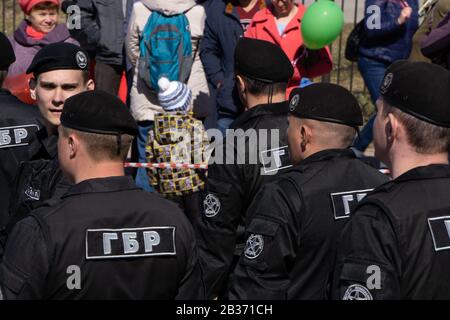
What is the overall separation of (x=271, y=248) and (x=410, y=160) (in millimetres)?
856

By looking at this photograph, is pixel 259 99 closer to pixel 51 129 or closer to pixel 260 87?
pixel 260 87

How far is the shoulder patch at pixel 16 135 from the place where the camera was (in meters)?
5.27

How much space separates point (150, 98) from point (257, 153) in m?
3.38

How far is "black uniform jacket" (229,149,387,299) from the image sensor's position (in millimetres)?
4145

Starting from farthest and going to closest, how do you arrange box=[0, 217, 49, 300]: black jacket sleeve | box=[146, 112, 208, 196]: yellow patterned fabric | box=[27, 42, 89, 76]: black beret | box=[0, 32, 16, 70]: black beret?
box=[146, 112, 208, 196]: yellow patterned fabric
box=[0, 32, 16, 70]: black beret
box=[27, 42, 89, 76]: black beret
box=[0, 217, 49, 300]: black jacket sleeve

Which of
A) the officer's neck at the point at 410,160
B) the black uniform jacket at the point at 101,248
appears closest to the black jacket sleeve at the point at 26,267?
the black uniform jacket at the point at 101,248

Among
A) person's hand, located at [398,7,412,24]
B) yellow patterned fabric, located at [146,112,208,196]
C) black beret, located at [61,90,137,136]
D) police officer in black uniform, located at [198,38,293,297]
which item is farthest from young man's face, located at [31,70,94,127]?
person's hand, located at [398,7,412,24]

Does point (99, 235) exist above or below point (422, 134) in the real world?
below

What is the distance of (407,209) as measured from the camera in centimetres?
347

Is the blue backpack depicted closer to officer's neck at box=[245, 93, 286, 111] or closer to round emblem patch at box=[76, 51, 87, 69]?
officer's neck at box=[245, 93, 286, 111]

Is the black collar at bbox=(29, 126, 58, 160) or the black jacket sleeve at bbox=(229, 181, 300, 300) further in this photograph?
the black collar at bbox=(29, 126, 58, 160)

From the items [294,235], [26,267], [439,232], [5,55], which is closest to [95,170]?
[26,267]

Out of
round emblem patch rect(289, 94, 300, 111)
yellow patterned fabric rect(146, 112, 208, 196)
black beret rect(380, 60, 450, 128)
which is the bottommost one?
yellow patterned fabric rect(146, 112, 208, 196)

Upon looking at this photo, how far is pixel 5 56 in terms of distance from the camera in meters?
5.65
